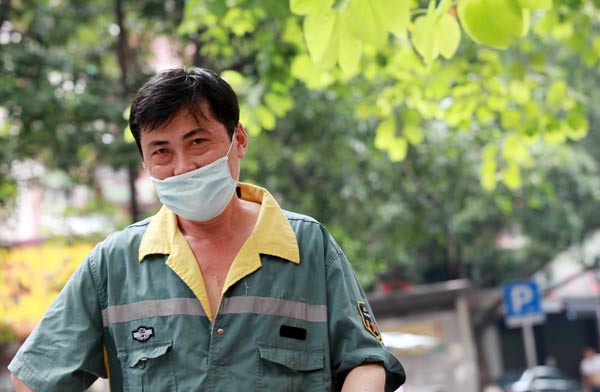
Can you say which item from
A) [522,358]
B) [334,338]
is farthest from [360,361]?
[522,358]

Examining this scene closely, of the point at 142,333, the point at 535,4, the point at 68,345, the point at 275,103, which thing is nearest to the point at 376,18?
the point at 535,4

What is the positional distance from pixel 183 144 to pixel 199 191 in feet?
0.39

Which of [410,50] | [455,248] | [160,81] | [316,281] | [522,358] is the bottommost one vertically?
[522,358]

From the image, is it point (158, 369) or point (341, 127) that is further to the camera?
point (341, 127)

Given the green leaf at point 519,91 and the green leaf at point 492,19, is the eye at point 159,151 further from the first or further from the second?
the green leaf at point 519,91

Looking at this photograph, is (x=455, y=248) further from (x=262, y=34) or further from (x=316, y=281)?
(x=316, y=281)

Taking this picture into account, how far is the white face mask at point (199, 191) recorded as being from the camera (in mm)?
2393

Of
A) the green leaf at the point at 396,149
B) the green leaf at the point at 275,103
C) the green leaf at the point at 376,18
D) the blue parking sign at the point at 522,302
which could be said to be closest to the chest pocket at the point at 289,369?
the green leaf at the point at 376,18

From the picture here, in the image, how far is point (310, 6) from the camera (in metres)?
2.70

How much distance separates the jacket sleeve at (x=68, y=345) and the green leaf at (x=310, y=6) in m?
0.92

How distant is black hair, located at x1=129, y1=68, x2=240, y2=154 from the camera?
2.34m

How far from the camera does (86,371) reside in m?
2.37

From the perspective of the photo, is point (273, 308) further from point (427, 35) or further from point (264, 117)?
point (264, 117)

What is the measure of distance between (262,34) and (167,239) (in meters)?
4.62
